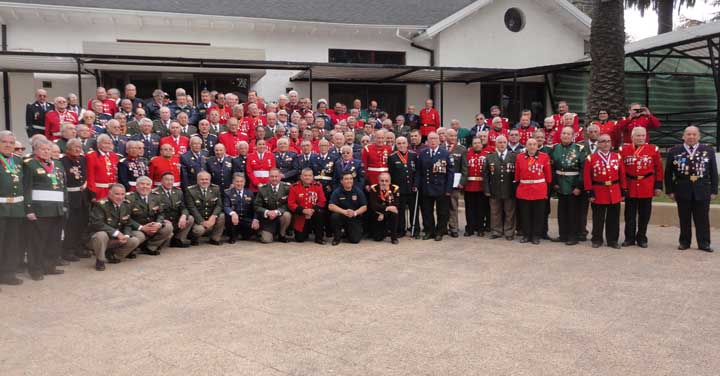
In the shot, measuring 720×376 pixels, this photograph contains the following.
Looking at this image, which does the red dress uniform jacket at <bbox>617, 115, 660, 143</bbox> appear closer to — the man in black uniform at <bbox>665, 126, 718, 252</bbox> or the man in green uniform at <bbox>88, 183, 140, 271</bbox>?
the man in black uniform at <bbox>665, 126, 718, 252</bbox>

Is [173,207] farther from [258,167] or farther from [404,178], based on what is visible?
[404,178]

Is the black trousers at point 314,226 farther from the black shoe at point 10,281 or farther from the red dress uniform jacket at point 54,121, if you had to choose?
the red dress uniform jacket at point 54,121

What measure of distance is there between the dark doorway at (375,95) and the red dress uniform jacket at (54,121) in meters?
8.83

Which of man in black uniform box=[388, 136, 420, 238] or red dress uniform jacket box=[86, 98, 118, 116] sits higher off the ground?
red dress uniform jacket box=[86, 98, 118, 116]

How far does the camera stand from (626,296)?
5801 millimetres

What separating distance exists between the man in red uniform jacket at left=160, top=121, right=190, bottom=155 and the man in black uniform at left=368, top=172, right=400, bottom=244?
10.3ft

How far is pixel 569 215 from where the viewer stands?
872cm

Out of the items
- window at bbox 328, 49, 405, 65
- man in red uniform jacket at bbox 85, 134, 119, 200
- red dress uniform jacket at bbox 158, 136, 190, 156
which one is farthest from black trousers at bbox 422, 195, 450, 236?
window at bbox 328, 49, 405, 65

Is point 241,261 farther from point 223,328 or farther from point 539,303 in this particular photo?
point 539,303

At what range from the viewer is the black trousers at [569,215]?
8680mm

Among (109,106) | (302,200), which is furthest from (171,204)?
(109,106)

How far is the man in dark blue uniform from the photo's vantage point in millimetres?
9188

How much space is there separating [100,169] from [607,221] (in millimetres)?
7272

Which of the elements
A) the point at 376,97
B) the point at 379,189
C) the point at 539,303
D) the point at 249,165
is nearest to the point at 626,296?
the point at 539,303
